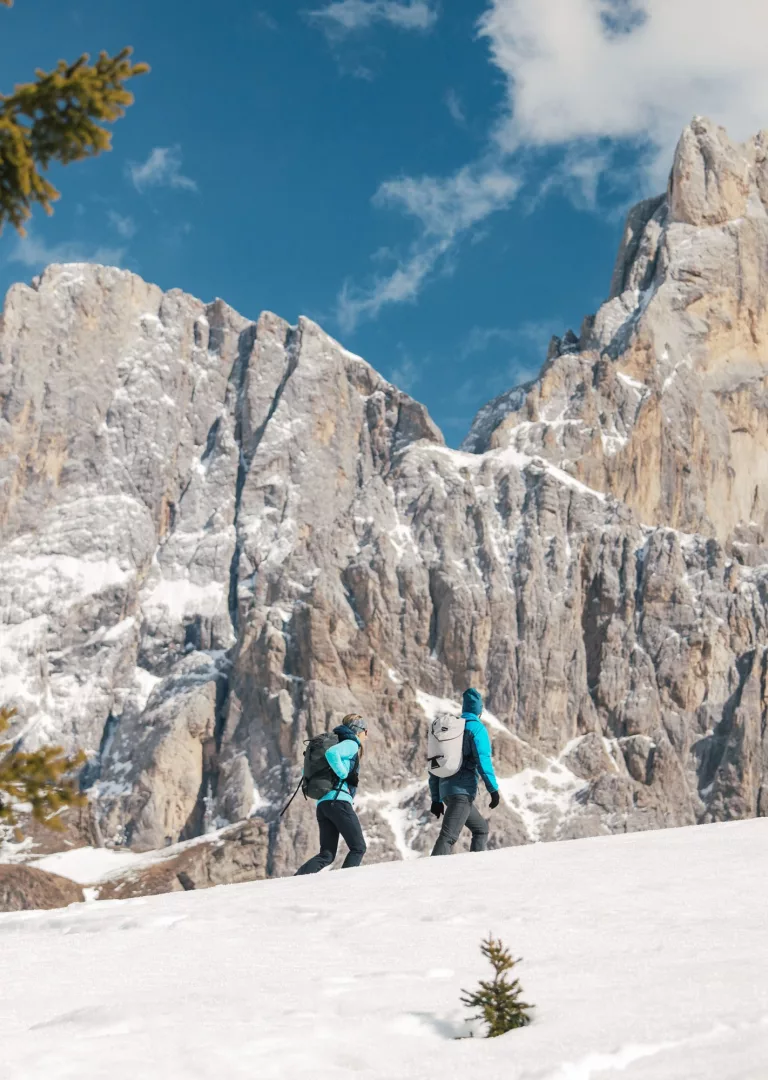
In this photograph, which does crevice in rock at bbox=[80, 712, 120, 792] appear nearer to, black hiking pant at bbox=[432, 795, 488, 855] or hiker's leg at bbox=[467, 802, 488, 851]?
hiker's leg at bbox=[467, 802, 488, 851]

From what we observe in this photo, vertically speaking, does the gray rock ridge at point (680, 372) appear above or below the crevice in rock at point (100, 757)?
above

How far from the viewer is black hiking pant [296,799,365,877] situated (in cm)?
1622

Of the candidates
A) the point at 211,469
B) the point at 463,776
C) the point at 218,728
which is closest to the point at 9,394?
the point at 211,469

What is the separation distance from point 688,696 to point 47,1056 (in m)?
120

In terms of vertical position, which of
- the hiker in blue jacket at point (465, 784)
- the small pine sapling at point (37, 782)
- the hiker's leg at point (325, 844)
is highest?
the hiker in blue jacket at point (465, 784)

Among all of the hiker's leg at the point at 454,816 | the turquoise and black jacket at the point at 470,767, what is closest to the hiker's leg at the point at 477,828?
the hiker's leg at the point at 454,816

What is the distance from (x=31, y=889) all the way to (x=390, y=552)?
72904mm

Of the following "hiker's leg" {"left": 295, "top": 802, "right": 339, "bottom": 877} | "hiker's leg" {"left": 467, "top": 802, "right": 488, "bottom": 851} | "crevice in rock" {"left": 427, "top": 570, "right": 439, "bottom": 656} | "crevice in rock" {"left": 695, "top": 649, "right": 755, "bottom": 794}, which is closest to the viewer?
"hiker's leg" {"left": 295, "top": 802, "right": 339, "bottom": 877}

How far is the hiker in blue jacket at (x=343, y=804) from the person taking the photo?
639 inches

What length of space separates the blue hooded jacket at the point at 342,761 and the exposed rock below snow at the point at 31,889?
42.8 m

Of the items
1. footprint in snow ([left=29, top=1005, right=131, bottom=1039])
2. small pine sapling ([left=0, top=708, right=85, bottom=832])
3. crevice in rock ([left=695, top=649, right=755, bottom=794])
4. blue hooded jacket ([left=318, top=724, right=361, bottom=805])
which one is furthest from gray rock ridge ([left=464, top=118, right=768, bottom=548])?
small pine sapling ([left=0, top=708, right=85, bottom=832])

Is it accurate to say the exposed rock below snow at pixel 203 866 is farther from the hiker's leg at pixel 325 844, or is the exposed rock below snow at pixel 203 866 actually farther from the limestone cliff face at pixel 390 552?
the hiker's leg at pixel 325 844

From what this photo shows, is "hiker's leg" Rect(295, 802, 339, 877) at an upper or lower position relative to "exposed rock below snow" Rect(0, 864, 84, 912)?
lower

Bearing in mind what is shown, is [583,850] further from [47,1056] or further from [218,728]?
[218,728]
